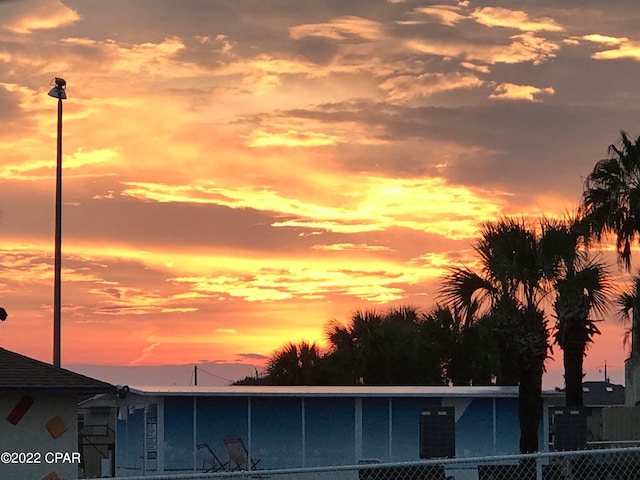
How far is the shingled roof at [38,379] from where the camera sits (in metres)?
18.9

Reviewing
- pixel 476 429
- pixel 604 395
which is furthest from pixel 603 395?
pixel 476 429

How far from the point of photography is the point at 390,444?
31.1 meters

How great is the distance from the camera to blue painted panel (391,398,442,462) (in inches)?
1234

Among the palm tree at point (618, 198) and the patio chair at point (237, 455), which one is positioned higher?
the palm tree at point (618, 198)

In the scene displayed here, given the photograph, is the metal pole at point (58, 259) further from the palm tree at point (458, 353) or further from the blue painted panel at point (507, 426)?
the palm tree at point (458, 353)

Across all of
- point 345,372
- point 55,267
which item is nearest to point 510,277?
point 55,267

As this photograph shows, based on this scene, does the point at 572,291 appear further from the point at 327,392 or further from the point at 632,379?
the point at 632,379

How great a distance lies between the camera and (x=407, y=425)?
31547mm

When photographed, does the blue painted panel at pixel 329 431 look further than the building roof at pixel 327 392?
Yes

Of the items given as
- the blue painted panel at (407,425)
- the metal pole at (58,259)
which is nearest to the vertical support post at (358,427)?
the blue painted panel at (407,425)

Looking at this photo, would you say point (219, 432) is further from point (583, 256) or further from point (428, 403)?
point (583, 256)

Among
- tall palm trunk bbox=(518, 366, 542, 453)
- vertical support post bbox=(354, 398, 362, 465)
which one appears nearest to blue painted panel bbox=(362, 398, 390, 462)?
vertical support post bbox=(354, 398, 362, 465)

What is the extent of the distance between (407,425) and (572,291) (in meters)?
6.03

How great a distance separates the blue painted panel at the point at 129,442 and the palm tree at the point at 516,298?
382 inches
